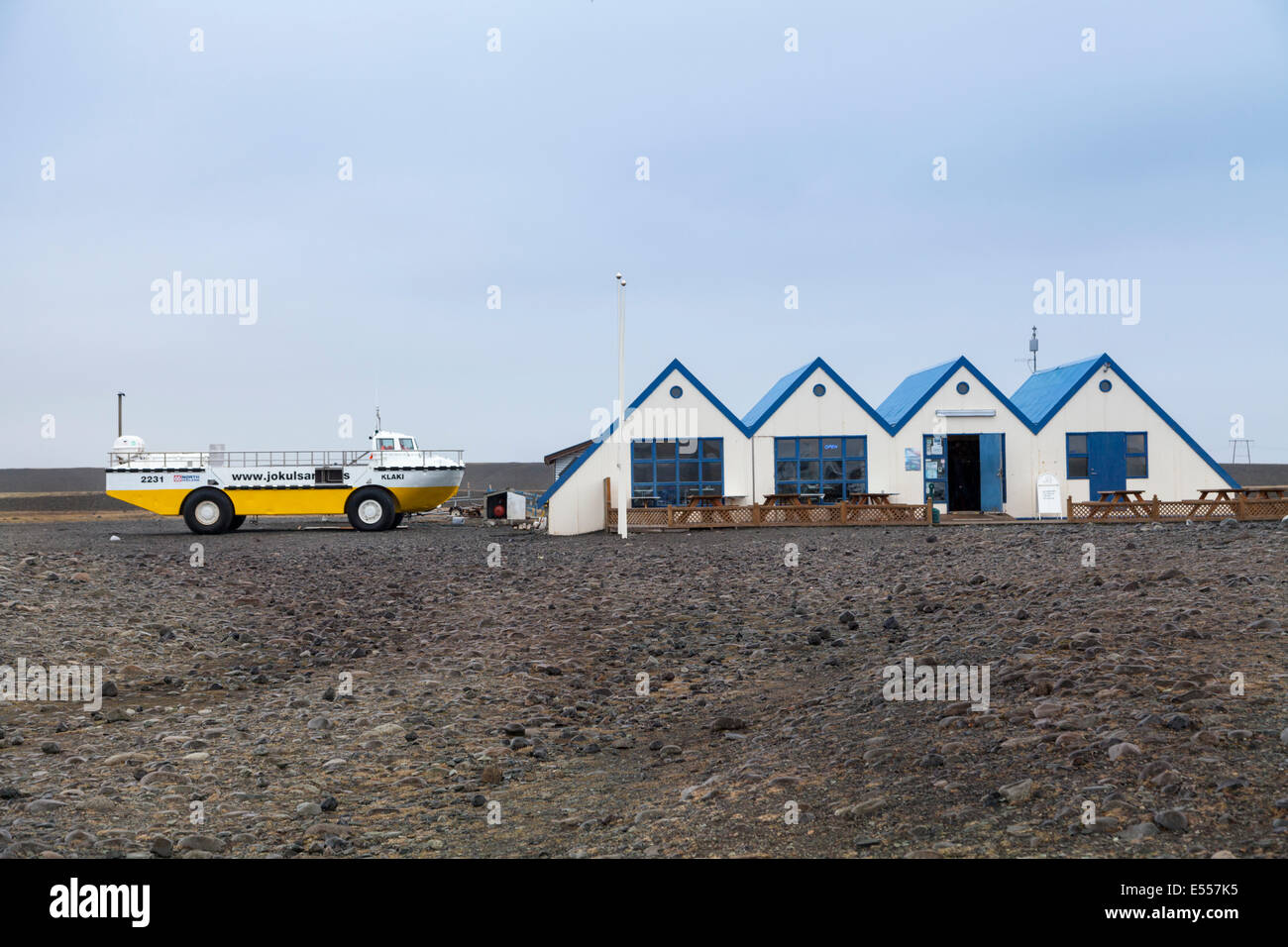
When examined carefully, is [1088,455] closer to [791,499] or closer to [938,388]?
[938,388]

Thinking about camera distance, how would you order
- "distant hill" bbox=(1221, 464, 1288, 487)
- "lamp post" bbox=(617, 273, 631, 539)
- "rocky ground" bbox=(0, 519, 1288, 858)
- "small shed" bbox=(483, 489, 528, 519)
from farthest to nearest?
"distant hill" bbox=(1221, 464, 1288, 487) < "small shed" bbox=(483, 489, 528, 519) < "lamp post" bbox=(617, 273, 631, 539) < "rocky ground" bbox=(0, 519, 1288, 858)

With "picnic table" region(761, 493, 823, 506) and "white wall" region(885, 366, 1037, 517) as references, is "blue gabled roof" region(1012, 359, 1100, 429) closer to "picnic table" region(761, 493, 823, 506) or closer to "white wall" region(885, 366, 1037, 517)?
"white wall" region(885, 366, 1037, 517)

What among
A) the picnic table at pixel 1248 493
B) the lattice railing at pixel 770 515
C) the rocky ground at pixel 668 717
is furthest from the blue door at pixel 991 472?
the rocky ground at pixel 668 717

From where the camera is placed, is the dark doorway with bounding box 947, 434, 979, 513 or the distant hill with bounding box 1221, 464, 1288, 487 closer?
the dark doorway with bounding box 947, 434, 979, 513

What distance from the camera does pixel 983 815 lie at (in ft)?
15.9

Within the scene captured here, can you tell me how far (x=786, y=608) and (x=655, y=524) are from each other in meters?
15.0

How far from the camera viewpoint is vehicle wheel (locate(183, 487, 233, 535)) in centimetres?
3031

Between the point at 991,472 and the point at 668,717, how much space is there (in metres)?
23.7

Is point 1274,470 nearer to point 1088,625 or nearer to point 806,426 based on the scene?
point 806,426

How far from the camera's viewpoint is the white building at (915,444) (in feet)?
96.3

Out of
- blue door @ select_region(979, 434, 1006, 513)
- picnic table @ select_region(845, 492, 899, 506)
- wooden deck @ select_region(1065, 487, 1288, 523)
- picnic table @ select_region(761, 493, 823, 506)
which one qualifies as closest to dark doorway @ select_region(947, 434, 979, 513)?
blue door @ select_region(979, 434, 1006, 513)

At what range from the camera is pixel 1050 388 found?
3130 centimetres

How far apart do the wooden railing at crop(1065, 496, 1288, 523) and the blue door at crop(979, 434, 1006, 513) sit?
2308mm
